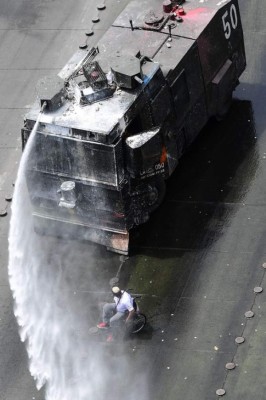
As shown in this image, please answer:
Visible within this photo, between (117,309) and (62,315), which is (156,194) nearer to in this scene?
(117,309)

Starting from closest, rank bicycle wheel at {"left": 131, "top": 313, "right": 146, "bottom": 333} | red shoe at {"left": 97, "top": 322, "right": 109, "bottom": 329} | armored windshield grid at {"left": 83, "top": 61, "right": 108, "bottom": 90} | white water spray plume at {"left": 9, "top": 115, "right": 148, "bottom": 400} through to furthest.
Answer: white water spray plume at {"left": 9, "top": 115, "right": 148, "bottom": 400} < bicycle wheel at {"left": 131, "top": 313, "right": 146, "bottom": 333} < red shoe at {"left": 97, "top": 322, "right": 109, "bottom": 329} < armored windshield grid at {"left": 83, "top": 61, "right": 108, "bottom": 90}

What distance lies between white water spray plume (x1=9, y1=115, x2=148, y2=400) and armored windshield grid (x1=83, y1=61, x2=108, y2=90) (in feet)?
5.01

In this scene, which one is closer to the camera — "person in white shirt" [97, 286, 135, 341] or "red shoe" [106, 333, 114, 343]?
"person in white shirt" [97, 286, 135, 341]

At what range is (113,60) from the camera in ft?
73.3

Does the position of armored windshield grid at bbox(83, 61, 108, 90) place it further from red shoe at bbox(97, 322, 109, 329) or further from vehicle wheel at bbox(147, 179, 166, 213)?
red shoe at bbox(97, 322, 109, 329)

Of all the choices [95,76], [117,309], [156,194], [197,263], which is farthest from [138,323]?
A: [95,76]

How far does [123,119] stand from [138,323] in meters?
3.80

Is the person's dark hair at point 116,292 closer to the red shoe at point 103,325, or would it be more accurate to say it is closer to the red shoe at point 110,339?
the red shoe at point 103,325

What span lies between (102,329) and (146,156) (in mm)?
3318

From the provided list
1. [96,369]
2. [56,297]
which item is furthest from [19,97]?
[96,369]

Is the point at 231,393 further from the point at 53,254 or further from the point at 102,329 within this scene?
the point at 53,254

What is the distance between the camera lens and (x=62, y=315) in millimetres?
21734

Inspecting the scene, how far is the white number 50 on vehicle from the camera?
81.1ft

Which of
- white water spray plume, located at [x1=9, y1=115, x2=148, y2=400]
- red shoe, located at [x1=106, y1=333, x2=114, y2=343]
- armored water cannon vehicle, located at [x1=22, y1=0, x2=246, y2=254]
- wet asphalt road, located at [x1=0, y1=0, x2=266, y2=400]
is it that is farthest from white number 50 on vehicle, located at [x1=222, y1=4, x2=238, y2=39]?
red shoe, located at [x1=106, y1=333, x2=114, y2=343]
